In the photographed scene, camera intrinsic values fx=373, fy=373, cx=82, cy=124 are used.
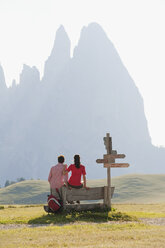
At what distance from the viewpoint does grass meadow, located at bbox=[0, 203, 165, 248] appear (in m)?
10.5

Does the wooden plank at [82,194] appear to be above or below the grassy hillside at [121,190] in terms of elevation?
above

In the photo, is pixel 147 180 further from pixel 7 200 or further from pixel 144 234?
pixel 144 234

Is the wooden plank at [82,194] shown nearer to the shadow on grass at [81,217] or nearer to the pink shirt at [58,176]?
the pink shirt at [58,176]

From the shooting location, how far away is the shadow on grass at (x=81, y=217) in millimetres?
15327

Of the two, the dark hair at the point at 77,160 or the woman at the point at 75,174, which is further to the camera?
the woman at the point at 75,174

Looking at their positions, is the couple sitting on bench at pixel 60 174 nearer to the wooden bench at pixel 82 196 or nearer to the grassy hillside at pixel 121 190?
the wooden bench at pixel 82 196

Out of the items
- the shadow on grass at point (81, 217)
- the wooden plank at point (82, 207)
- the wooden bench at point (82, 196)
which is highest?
the wooden bench at point (82, 196)

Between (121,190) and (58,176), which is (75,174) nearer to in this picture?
(58,176)

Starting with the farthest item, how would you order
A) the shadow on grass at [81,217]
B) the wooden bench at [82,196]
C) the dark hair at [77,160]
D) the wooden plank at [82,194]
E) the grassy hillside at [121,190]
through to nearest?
the grassy hillside at [121,190] → the wooden plank at [82,194] → the dark hair at [77,160] → the wooden bench at [82,196] → the shadow on grass at [81,217]

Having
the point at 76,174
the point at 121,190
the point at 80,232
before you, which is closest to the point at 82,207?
the point at 76,174

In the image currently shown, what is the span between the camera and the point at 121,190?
454 feet

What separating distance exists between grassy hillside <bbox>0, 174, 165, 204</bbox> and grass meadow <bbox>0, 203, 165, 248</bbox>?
346 feet


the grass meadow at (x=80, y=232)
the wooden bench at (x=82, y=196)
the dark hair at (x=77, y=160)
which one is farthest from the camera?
the dark hair at (x=77, y=160)

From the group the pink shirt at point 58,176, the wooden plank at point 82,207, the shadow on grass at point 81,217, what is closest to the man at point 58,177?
the pink shirt at point 58,176
